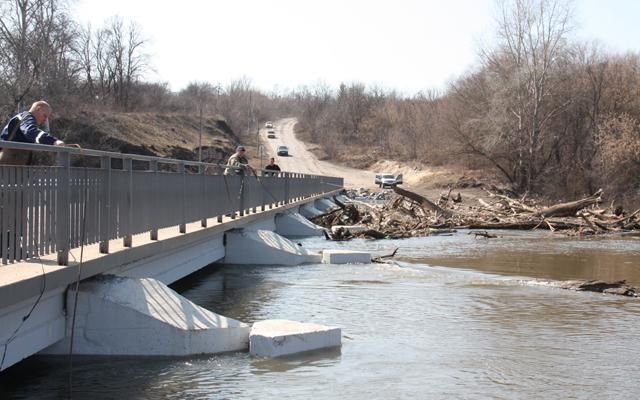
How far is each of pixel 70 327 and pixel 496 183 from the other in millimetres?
59353

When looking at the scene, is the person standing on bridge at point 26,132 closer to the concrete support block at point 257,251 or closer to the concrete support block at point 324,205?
the concrete support block at point 257,251

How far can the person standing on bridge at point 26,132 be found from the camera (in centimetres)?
806

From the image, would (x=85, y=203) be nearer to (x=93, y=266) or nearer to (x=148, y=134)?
(x=93, y=266)

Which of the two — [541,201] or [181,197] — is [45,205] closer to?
[181,197]

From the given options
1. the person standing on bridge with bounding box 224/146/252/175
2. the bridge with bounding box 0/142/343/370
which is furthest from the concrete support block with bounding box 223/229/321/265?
the bridge with bounding box 0/142/343/370

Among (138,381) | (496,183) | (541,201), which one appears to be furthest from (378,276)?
(496,183)

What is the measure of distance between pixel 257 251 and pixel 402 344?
867 centimetres

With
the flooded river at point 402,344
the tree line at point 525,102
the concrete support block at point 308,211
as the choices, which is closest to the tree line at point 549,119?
the tree line at point 525,102

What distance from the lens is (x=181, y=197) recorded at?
1346 cm

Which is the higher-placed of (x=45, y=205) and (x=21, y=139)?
(x=21, y=139)

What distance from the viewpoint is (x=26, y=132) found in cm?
848

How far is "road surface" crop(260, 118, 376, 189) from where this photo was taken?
93.2 meters

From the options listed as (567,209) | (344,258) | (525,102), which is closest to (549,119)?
(525,102)

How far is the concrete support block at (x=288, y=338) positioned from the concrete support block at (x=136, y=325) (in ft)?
1.15
